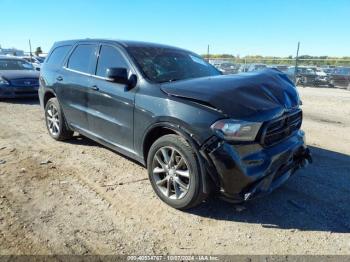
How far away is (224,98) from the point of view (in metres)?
3.45

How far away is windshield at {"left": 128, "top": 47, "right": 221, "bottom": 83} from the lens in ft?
14.3

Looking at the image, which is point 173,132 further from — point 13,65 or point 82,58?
point 13,65

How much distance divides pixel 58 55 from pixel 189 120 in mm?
3806

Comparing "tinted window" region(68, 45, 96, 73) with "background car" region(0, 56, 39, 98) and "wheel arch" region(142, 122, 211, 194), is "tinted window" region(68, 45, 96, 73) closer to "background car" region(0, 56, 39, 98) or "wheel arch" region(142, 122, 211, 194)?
"wheel arch" region(142, 122, 211, 194)

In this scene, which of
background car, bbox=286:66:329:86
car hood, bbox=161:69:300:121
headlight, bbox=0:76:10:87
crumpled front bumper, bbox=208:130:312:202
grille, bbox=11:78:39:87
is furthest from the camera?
background car, bbox=286:66:329:86

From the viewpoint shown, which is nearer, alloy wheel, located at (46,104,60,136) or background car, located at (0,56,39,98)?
alloy wheel, located at (46,104,60,136)

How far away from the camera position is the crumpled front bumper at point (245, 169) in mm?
3293

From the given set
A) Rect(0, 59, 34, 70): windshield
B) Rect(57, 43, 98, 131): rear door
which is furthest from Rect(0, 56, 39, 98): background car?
Rect(57, 43, 98, 131): rear door

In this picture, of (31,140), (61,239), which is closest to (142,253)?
(61,239)

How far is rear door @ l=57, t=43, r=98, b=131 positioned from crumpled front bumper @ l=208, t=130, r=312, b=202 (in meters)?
2.59

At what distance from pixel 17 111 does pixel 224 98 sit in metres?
7.75

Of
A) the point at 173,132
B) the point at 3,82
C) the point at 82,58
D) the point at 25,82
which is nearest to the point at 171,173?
the point at 173,132

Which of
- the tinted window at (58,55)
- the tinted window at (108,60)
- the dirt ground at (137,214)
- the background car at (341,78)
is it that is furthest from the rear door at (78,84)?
the background car at (341,78)

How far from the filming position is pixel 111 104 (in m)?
4.55
